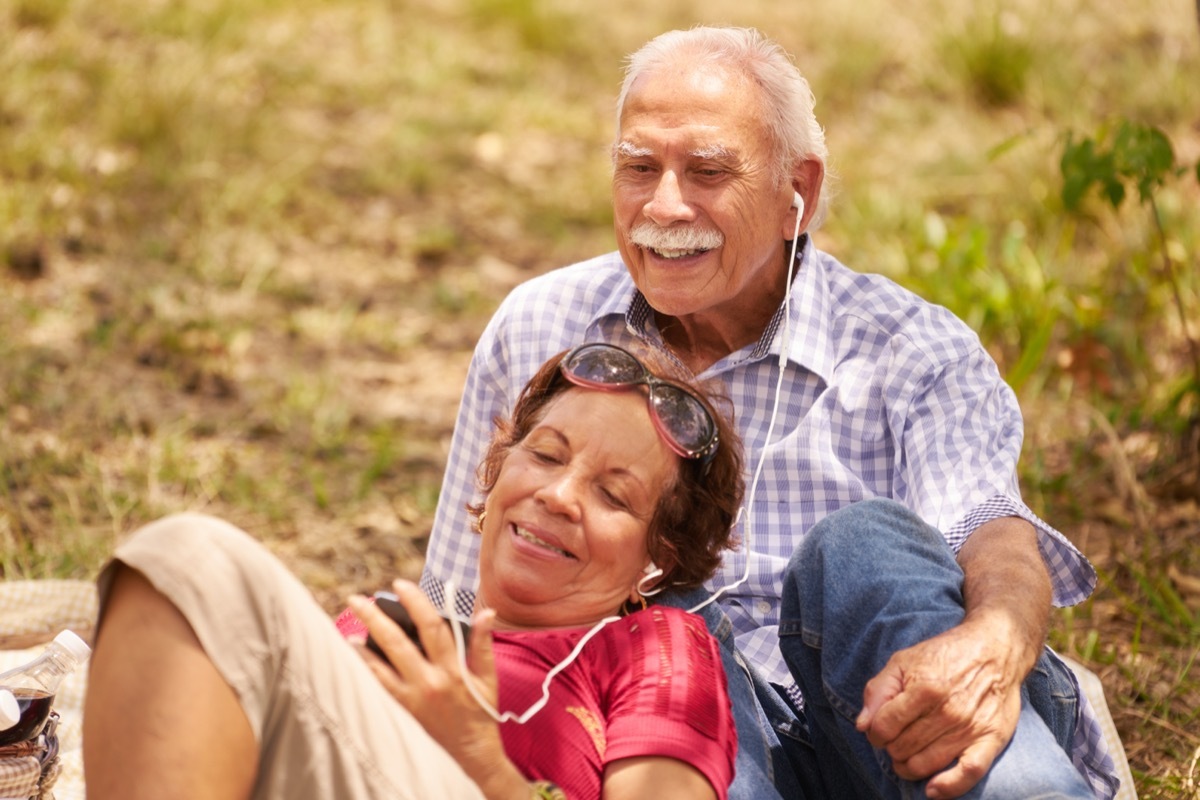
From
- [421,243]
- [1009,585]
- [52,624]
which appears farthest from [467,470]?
[421,243]

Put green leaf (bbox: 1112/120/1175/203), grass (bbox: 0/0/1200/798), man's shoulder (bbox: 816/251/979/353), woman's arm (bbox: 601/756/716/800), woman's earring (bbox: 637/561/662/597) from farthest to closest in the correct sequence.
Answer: grass (bbox: 0/0/1200/798) → green leaf (bbox: 1112/120/1175/203) → man's shoulder (bbox: 816/251/979/353) → woman's earring (bbox: 637/561/662/597) → woman's arm (bbox: 601/756/716/800)

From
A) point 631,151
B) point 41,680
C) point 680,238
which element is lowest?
point 41,680

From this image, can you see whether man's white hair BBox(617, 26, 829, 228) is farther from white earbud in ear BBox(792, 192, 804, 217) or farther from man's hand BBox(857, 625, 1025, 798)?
man's hand BBox(857, 625, 1025, 798)

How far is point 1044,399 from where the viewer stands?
5.55 m

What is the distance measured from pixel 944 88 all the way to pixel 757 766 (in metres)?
6.72

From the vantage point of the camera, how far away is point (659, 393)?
2.55 metres

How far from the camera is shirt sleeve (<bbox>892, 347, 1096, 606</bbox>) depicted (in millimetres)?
2699

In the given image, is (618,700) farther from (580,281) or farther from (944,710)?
(580,281)

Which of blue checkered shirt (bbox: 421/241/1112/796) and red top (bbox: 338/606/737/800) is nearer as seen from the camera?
red top (bbox: 338/606/737/800)

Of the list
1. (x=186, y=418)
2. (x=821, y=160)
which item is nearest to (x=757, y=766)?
(x=821, y=160)

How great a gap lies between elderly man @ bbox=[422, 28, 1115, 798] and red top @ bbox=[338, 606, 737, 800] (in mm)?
216

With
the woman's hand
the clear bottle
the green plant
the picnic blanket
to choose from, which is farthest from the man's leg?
the green plant

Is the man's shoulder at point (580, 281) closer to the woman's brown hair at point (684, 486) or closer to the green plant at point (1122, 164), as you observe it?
the woman's brown hair at point (684, 486)

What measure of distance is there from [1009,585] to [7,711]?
5.54 feet
